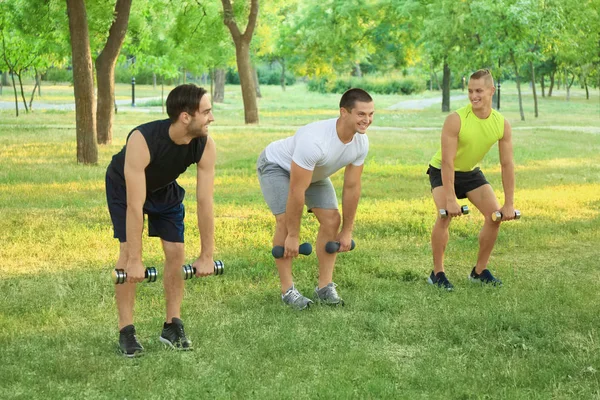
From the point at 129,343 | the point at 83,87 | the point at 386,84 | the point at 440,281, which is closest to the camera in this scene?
the point at 129,343

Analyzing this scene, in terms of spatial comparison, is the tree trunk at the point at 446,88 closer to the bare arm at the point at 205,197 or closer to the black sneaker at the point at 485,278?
the black sneaker at the point at 485,278

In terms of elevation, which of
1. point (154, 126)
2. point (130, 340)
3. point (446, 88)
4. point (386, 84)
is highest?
point (386, 84)

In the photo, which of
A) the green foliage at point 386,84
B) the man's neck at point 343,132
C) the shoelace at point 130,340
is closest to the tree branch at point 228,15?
the man's neck at point 343,132

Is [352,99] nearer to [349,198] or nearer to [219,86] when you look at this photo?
[349,198]

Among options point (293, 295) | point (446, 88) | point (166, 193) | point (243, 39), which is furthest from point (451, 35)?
point (166, 193)

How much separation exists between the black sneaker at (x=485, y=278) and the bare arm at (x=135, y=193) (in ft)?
11.7

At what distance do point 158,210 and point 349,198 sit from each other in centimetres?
170

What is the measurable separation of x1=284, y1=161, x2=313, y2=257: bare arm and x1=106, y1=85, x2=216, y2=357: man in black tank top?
0.98 metres

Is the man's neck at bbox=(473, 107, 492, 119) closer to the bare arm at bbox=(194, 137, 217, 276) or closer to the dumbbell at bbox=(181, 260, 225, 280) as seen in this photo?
the bare arm at bbox=(194, 137, 217, 276)

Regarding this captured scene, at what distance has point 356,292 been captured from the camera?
7988 millimetres

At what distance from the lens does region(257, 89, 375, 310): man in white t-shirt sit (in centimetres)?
702

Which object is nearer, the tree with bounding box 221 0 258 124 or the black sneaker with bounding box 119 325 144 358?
the black sneaker with bounding box 119 325 144 358

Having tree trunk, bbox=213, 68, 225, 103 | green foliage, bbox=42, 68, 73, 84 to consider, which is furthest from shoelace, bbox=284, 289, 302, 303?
green foliage, bbox=42, 68, 73, 84

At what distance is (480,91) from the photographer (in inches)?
313
